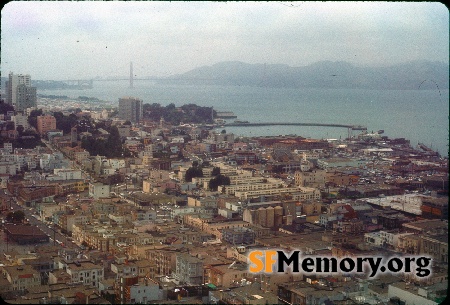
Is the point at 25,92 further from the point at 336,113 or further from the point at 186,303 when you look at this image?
the point at 186,303

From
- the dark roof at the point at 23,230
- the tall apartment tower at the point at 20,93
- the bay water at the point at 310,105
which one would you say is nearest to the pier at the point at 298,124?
the bay water at the point at 310,105

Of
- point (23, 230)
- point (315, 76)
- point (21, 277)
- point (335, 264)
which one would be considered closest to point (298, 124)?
point (315, 76)

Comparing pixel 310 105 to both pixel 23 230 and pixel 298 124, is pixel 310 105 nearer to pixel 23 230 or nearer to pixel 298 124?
pixel 298 124

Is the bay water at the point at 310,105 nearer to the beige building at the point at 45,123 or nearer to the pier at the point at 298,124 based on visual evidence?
the pier at the point at 298,124

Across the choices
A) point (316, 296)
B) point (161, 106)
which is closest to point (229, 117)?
point (161, 106)

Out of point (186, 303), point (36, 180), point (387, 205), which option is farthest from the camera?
point (36, 180)

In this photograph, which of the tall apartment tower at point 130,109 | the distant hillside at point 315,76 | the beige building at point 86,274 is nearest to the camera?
the beige building at point 86,274

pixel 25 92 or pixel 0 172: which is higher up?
pixel 25 92
